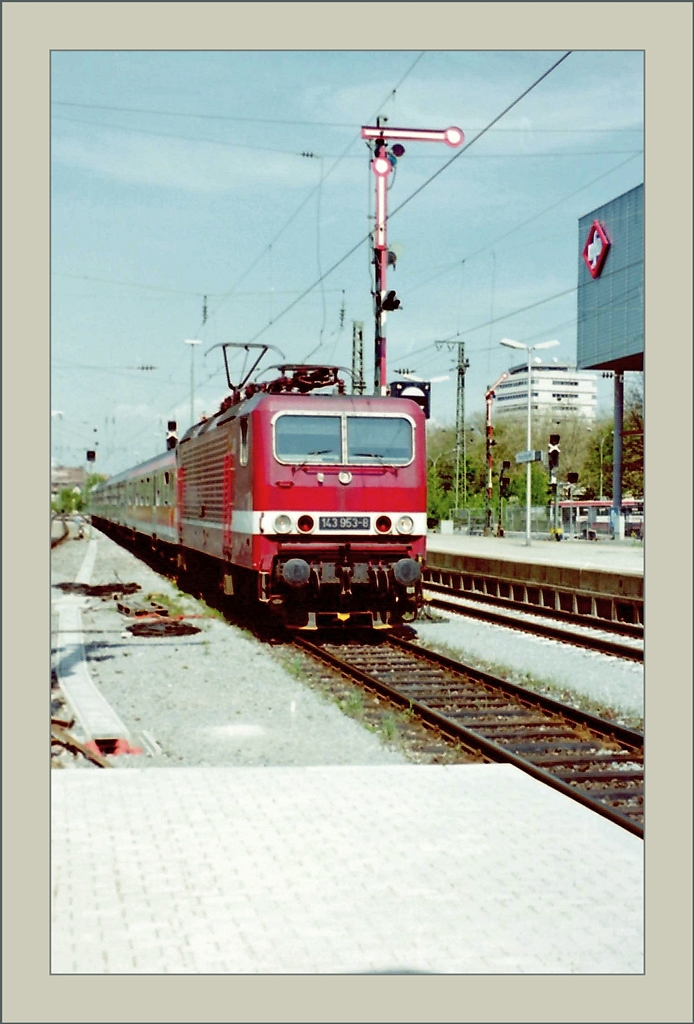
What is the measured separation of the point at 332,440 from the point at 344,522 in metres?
0.86

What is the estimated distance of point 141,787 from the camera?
679cm

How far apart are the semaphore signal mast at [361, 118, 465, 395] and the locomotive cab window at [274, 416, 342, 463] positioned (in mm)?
2085

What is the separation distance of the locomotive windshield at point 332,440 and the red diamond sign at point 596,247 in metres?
4.45

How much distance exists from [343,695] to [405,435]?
11.1 ft

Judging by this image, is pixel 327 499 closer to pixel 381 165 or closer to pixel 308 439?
pixel 308 439

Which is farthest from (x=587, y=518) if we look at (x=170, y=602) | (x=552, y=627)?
(x=170, y=602)

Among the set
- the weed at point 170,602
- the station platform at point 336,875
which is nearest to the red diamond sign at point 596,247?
the station platform at point 336,875

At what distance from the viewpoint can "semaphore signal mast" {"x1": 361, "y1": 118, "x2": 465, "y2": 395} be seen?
7348 mm

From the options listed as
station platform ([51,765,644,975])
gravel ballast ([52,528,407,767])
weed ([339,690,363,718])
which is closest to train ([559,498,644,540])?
weed ([339,690,363,718])

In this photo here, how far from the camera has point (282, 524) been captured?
11562mm
